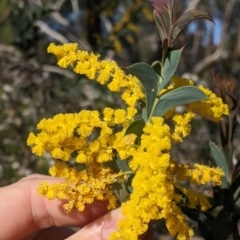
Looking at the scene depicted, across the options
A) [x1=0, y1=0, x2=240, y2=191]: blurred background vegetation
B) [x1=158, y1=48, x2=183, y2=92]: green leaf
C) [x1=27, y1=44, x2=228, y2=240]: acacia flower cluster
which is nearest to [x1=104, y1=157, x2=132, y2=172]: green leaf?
[x1=27, y1=44, x2=228, y2=240]: acacia flower cluster

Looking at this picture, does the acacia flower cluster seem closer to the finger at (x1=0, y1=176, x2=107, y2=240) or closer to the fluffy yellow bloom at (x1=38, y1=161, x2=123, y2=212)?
the fluffy yellow bloom at (x1=38, y1=161, x2=123, y2=212)

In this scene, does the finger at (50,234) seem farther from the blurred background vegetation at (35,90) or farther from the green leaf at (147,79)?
the blurred background vegetation at (35,90)

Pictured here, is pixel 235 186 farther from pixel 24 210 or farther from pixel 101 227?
pixel 24 210

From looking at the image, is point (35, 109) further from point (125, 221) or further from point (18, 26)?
point (125, 221)

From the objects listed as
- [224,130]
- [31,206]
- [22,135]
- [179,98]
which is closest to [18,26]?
[22,135]

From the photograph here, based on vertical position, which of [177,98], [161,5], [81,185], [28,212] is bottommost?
[28,212]

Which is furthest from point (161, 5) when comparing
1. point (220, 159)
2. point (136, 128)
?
point (220, 159)
